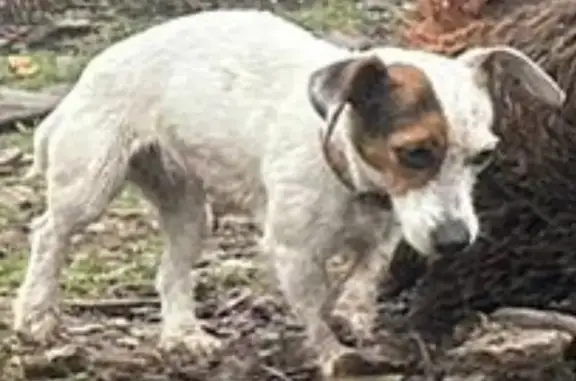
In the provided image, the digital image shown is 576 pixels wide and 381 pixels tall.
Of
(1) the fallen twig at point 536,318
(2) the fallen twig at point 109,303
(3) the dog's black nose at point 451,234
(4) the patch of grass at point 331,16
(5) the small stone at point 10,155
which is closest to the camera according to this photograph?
(3) the dog's black nose at point 451,234

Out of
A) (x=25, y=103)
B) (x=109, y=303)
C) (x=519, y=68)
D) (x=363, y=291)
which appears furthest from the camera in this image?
(x=25, y=103)

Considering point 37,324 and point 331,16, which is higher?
point 37,324

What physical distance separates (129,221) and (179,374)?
1177 millimetres

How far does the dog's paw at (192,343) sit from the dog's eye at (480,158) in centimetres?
90

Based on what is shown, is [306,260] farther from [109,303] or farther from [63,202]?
[109,303]

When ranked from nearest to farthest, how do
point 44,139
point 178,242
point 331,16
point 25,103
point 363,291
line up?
1. point 363,291
2. point 44,139
3. point 178,242
4. point 25,103
5. point 331,16

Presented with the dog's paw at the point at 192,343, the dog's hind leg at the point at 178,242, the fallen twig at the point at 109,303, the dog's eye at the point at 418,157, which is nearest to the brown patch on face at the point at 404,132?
the dog's eye at the point at 418,157

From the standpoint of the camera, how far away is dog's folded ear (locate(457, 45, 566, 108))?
4082mm

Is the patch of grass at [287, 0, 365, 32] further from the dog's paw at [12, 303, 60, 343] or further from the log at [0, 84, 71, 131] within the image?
the dog's paw at [12, 303, 60, 343]

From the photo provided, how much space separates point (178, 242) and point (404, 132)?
912 millimetres

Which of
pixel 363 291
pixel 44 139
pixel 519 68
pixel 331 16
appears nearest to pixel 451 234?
pixel 519 68

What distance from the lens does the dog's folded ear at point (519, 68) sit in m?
4.08

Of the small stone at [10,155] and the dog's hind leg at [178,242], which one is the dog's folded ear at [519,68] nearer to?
the dog's hind leg at [178,242]

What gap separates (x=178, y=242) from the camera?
4672mm
